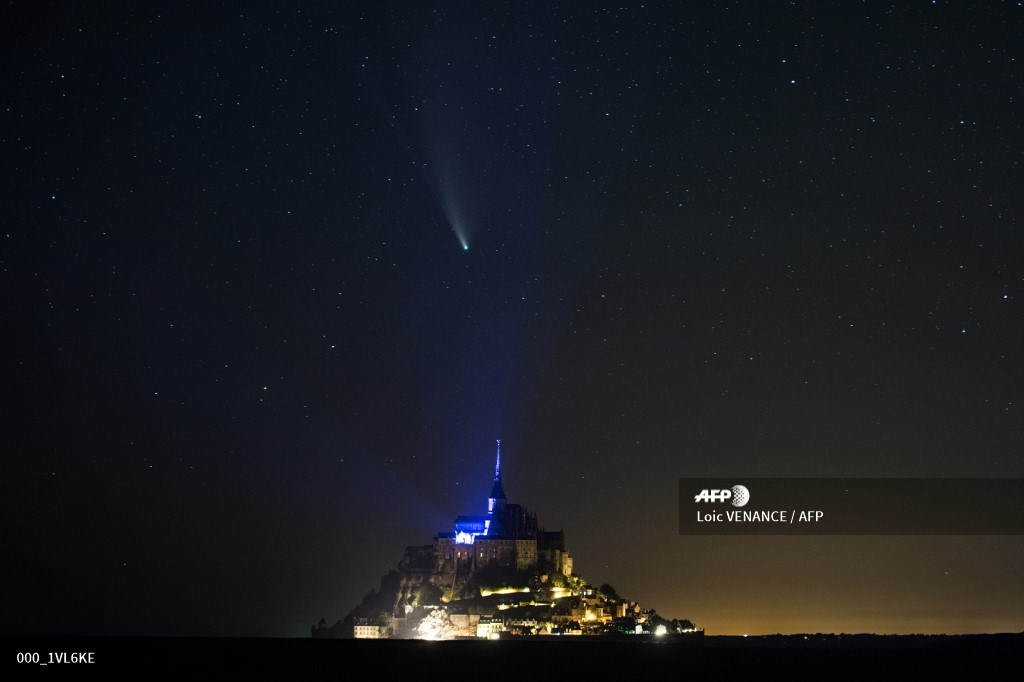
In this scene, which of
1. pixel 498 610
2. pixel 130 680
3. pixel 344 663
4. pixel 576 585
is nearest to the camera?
pixel 130 680

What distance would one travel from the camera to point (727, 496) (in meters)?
63.8

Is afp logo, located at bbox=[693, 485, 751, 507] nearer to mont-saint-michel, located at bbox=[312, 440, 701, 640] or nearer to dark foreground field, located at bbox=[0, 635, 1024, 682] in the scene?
dark foreground field, located at bbox=[0, 635, 1024, 682]

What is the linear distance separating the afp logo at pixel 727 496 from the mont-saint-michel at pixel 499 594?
91867 millimetres

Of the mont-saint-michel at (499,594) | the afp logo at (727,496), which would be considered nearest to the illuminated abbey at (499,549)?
the mont-saint-michel at (499,594)

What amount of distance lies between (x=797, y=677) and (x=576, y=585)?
13805 cm

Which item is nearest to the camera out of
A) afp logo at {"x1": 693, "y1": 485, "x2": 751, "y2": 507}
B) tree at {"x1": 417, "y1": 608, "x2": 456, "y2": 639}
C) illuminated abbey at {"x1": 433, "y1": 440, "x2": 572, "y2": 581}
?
afp logo at {"x1": 693, "y1": 485, "x2": 751, "y2": 507}

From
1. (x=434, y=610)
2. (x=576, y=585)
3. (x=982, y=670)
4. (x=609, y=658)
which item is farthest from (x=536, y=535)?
(x=982, y=670)

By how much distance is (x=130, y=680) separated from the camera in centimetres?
3725

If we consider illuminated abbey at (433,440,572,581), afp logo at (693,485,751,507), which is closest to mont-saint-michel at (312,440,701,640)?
illuminated abbey at (433,440,572,581)

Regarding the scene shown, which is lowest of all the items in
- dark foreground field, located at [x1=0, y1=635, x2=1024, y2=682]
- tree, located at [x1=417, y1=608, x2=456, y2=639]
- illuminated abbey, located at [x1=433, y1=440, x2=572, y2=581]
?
dark foreground field, located at [x1=0, y1=635, x2=1024, y2=682]

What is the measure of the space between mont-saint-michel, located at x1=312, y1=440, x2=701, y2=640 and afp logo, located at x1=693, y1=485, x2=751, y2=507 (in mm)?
91867

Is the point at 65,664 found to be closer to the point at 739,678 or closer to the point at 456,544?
the point at 739,678

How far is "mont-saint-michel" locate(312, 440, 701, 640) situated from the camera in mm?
156375

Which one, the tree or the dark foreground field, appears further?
the tree
